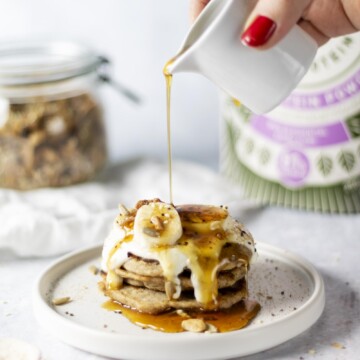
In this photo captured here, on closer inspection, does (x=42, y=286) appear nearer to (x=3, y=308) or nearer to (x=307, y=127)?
(x=3, y=308)

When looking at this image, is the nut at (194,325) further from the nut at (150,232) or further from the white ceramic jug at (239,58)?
the white ceramic jug at (239,58)

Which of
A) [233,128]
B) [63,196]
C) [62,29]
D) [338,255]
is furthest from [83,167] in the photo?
[338,255]

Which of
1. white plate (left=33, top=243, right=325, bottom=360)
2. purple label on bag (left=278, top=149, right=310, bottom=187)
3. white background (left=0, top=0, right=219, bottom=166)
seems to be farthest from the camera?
white background (left=0, top=0, right=219, bottom=166)

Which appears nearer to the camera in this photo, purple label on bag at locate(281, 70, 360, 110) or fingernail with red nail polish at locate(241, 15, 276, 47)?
fingernail with red nail polish at locate(241, 15, 276, 47)

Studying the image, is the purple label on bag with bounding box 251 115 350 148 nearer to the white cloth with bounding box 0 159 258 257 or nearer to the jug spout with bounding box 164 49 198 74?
the white cloth with bounding box 0 159 258 257

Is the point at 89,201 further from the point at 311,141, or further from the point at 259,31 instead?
the point at 259,31

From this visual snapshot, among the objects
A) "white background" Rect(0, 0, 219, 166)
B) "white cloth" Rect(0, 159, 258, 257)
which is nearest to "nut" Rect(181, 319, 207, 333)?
"white cloth" Rect(0, 159, 258, 257)
